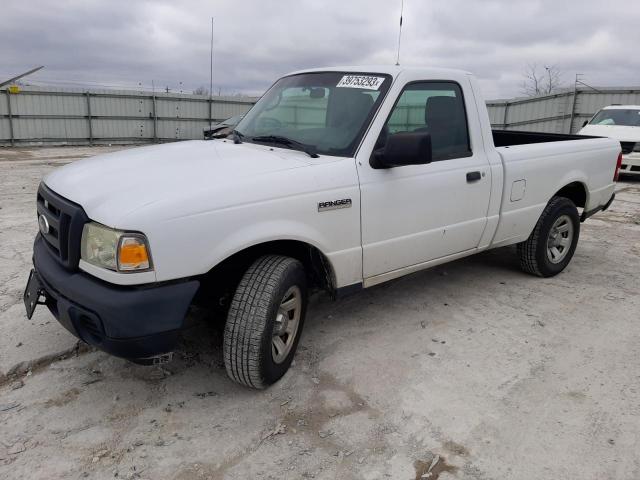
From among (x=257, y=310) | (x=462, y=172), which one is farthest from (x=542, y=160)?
(x=257, y=310)

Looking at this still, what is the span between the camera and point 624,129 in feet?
39.2

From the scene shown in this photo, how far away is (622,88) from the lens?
17250mm

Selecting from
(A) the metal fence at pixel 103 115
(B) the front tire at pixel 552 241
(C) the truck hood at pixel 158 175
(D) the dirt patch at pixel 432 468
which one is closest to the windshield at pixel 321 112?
(C) the truck hood at pixel 158 175

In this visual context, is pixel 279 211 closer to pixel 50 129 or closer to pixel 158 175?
pixel 158 175

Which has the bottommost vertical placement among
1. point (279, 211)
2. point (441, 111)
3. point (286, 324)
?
point (286, 324)

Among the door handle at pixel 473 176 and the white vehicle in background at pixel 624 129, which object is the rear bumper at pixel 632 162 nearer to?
the white vehicle in background at pixel 624 129

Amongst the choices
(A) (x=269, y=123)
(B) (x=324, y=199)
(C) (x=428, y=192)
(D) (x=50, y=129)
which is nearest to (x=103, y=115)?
(D) (x=50, y=129)

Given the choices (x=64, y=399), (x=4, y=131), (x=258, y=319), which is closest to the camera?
(x=258, y=319)

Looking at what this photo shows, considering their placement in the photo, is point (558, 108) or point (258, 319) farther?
point (558, 108)

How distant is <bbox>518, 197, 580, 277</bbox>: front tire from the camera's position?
4914 mm

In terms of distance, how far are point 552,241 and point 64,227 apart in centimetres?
433

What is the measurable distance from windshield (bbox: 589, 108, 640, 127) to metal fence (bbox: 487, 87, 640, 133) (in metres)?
5.16

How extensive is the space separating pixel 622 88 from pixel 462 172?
54.2 ft

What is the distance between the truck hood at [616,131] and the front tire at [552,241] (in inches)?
282
